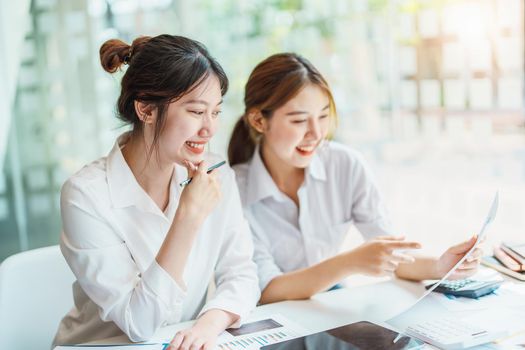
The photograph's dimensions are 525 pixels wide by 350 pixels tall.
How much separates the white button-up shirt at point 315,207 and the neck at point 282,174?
28mm

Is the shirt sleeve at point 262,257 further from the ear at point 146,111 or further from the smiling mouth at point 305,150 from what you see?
the ear at point 146,111

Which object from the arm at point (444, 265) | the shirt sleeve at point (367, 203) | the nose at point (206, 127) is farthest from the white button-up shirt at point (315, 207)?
the nose at point (206, 127)

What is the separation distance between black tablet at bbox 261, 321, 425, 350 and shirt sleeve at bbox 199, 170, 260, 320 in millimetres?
213

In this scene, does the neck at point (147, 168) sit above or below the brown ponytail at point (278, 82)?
below

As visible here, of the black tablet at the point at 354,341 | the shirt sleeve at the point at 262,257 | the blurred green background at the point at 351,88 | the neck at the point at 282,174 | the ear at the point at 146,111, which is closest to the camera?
the black tablet at the point at 354,341

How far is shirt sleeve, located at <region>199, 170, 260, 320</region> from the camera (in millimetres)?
1416

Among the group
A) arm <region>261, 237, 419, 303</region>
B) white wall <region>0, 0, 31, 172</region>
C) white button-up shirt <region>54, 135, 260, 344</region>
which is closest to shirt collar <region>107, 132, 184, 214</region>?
white button-up shirt <region>54, 135, 260, 344</region>

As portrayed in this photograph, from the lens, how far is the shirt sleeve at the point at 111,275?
123 centimetres

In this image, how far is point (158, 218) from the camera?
1.42 metres

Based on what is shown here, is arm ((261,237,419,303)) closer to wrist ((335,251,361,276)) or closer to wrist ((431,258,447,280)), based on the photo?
wrist ((335,251,361,276))

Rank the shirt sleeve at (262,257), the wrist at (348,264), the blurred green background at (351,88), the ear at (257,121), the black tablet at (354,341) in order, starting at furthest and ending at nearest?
1. the blurred green background at (351,88)
2. the ear at (257,121)
3. the shirt sleeve at (262,257)
4. the wrist at (348,264)
5. the black tablet at (354,341)

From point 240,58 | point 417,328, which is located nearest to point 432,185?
point 240,58

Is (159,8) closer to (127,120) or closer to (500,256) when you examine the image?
(127,120)

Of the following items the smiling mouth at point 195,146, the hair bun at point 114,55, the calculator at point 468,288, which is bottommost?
the calculator at point 468,288
